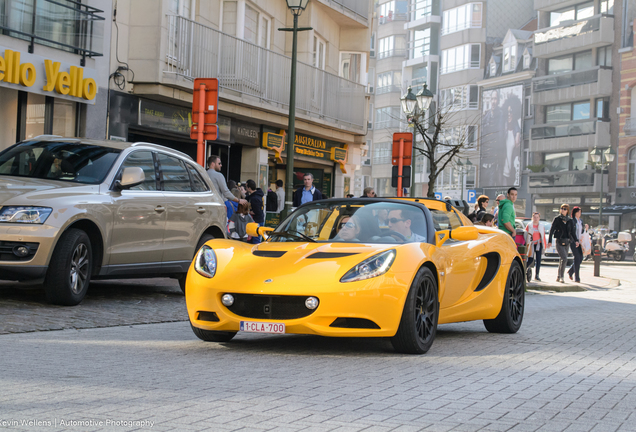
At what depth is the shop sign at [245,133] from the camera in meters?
23.0

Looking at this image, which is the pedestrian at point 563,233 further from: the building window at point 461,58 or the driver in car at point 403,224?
the building window at point 461,58

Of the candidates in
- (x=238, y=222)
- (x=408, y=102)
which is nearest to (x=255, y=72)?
(x=408, y=102)

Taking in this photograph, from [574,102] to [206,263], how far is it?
58830 mm

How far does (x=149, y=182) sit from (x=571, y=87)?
55.4m

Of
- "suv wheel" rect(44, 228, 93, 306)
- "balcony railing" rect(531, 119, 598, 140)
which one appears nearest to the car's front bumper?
"suv wheel" rect(44, 228, 93, 306)

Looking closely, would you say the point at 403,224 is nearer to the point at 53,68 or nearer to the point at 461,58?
the point at 53,68

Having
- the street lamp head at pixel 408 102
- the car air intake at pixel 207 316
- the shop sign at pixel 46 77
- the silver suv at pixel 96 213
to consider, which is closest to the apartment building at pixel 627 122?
the street lamp head at pixel 408 102

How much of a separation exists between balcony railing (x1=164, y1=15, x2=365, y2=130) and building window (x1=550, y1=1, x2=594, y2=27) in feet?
124

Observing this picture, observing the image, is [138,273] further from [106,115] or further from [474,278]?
[106,115]

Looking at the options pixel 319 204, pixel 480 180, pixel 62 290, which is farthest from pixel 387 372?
pixel 480 180

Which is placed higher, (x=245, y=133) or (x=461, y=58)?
(x=461, y=58)

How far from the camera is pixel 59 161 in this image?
32.3ft

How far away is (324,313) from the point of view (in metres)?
6.46

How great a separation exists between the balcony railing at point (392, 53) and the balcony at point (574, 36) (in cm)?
2011
